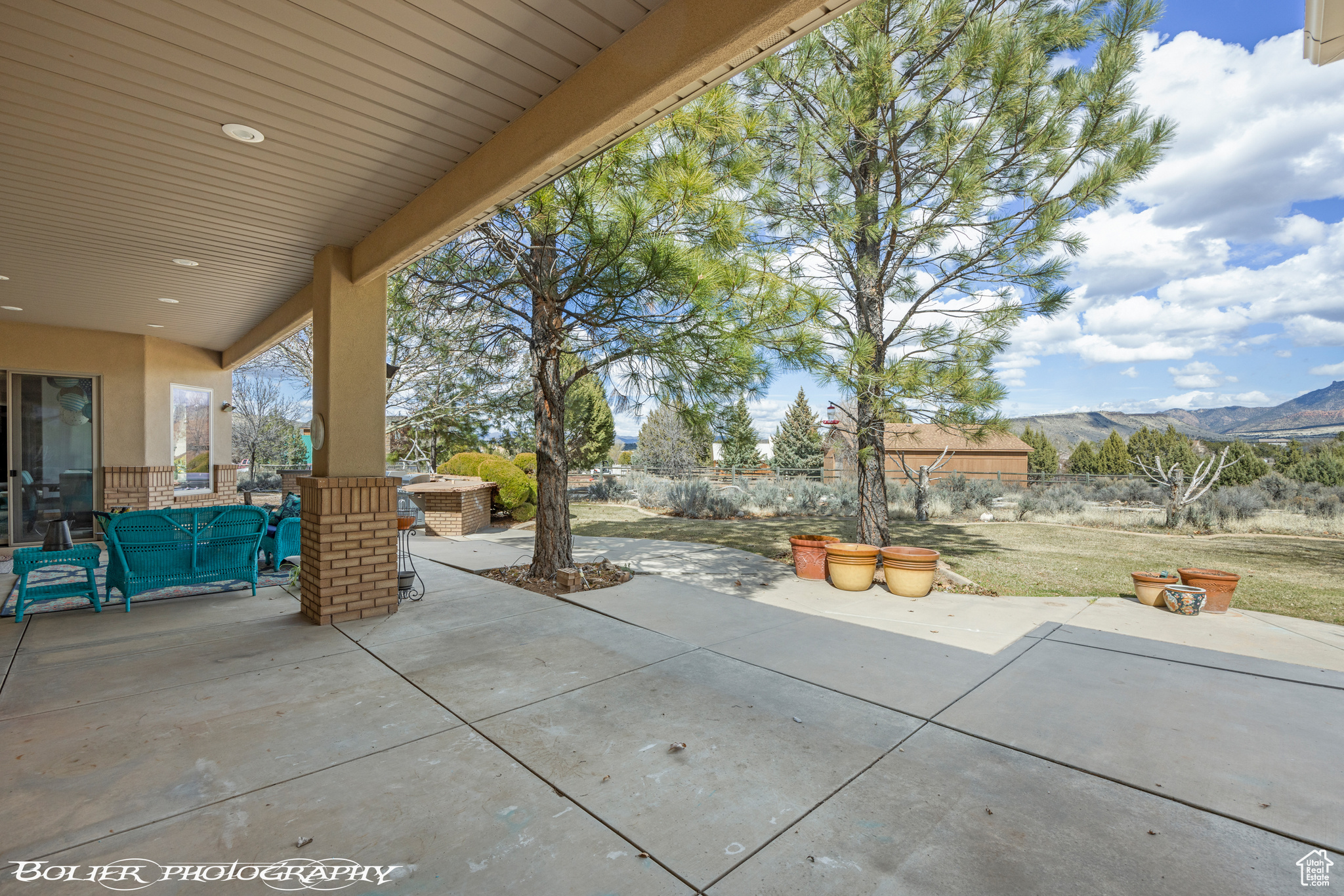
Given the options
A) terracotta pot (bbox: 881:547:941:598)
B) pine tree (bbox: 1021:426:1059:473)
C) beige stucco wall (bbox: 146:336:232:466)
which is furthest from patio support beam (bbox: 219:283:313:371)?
pine tree (bbox: 1021:426:1059:473)

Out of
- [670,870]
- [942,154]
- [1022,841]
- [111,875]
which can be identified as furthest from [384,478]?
[942,154]

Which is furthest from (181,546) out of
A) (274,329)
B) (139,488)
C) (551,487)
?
(139,488)

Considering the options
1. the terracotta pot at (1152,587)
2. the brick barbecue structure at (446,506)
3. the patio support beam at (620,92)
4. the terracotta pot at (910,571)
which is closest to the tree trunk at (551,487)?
the patio support beam at (620,92)

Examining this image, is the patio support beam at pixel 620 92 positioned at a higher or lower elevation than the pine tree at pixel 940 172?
lower

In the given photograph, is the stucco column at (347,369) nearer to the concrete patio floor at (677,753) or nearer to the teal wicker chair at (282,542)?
the concrete patio floor at (677,753)

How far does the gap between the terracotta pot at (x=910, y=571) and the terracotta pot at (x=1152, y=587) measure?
68.6 inches

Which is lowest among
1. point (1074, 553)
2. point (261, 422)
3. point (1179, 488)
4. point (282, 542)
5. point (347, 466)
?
point (1074, 553)

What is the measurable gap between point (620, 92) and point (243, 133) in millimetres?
2110

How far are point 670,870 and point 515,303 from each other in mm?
5577

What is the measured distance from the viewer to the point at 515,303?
6.22 m

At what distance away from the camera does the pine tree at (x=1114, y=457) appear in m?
21.5

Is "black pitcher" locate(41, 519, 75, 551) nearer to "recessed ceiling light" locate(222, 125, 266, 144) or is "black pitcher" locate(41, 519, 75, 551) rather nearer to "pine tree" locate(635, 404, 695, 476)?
"recessed ceiling light" locate(222, 125, 266, 144)

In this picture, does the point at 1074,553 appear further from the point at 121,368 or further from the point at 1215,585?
the point at 121,368

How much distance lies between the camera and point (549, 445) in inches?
235
